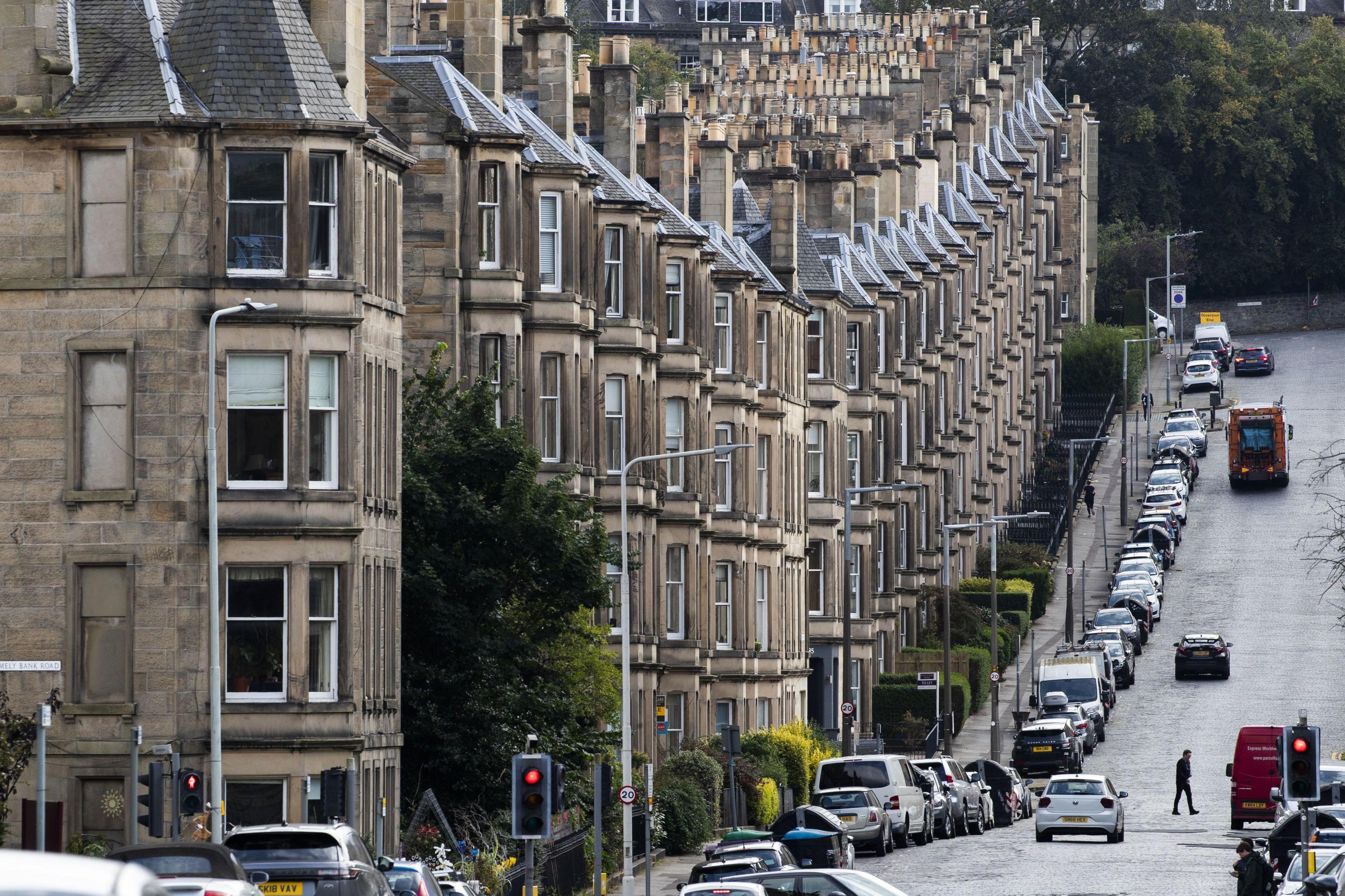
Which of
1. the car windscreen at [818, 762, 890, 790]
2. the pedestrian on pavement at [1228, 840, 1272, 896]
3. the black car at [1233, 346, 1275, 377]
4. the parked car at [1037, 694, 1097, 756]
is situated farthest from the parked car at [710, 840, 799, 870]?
the black car at [1233, 346, 1275, 377]

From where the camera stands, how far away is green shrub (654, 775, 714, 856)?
55.6 m

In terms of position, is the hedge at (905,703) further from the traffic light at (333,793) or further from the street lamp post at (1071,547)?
the traffic light at (333,793)

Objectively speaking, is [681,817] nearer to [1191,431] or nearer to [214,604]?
[214,604]

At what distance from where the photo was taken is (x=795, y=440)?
7925 centimetres

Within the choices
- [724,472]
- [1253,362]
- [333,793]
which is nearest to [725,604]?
[724,472]

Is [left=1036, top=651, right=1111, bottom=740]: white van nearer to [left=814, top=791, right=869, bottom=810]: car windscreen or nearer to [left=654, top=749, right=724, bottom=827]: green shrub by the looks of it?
[left=654, top=749, right=724, bottom=827]: green shrub

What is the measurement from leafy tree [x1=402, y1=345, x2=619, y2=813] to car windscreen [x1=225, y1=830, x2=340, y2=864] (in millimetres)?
20703

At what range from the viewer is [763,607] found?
7444 cm

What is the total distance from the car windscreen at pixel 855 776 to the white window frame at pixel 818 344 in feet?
103

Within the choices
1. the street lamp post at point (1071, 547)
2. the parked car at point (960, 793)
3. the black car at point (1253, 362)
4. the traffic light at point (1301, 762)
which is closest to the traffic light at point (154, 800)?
the traffic light at point (1301, 762)

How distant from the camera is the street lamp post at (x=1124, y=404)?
127 meters

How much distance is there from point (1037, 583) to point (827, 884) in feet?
→ 267

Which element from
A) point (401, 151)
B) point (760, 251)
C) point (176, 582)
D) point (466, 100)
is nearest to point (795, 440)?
point (760, 251)

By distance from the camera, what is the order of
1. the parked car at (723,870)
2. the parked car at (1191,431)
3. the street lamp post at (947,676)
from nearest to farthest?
the parked car at (723,870), the street lamp post at (947,676), the parked car at (1191,431)
